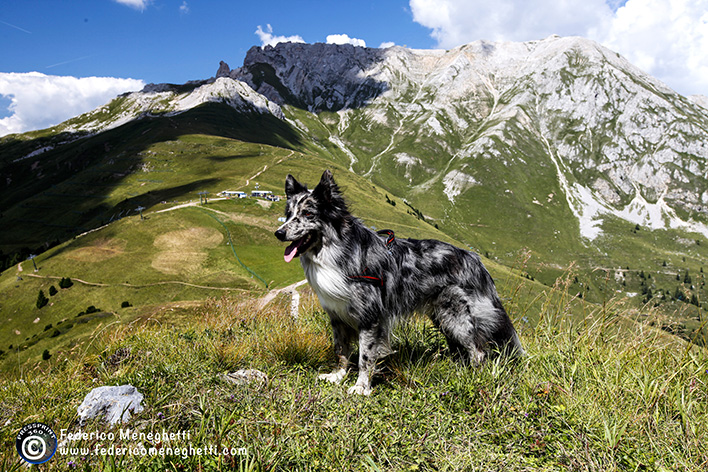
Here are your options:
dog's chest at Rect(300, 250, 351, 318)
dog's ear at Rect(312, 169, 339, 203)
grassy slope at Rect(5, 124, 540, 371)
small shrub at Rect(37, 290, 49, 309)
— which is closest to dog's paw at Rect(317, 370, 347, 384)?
dog's chest at Rect(300, 250, 351, 318)

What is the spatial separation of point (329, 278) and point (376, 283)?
0.82 m

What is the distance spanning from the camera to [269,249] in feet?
324

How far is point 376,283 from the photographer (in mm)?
5750

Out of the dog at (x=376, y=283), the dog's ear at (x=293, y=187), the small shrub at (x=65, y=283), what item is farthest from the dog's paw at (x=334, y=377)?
the small shrub at (x=65, y=283)

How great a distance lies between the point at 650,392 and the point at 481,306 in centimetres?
228

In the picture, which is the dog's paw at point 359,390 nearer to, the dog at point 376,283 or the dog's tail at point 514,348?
the dog at point 376,283

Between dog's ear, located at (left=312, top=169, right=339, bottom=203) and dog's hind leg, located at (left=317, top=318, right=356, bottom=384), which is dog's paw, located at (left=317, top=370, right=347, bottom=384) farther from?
dog's ear, located at (left=312, top=169, right=339, bottom=203)

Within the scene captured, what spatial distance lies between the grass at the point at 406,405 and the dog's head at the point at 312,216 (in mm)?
1826

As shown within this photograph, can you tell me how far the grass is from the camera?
3.35 meters

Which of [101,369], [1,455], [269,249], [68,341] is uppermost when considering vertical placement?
[1,455]

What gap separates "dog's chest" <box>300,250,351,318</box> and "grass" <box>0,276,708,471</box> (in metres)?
1.17

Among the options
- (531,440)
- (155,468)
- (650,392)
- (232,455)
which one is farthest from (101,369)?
(650,392)

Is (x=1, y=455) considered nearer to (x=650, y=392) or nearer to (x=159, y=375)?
(x=159, y=375)

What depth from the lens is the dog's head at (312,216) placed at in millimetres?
5348
